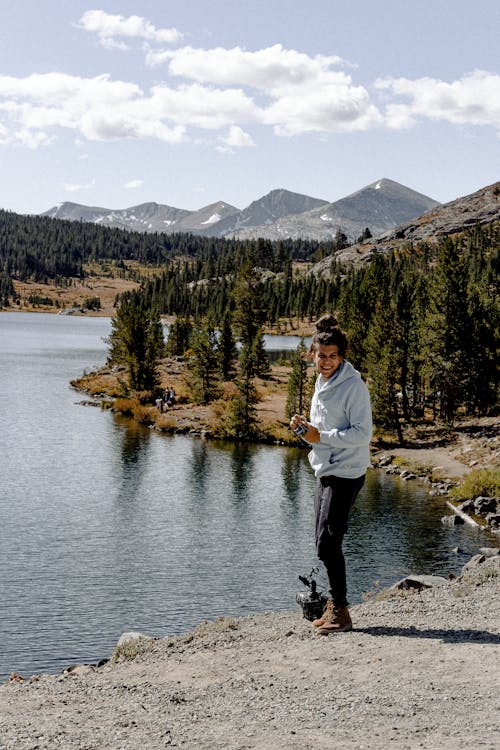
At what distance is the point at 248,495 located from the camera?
43.9 m

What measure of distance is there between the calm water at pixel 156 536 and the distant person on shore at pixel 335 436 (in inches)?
479

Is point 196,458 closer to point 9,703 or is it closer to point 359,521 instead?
point 359,521

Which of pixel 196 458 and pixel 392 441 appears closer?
pixel 196 458

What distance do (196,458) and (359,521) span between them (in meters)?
19.7

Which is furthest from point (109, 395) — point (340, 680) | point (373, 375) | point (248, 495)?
point (340, 680)

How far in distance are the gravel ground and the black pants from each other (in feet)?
5.29

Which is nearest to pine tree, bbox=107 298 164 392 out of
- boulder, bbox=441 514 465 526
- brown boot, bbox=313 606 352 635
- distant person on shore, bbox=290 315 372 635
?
boulder, bbox=441 514 465 526

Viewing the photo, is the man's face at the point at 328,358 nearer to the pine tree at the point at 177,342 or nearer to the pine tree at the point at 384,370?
the pine tree at the point at 384,370

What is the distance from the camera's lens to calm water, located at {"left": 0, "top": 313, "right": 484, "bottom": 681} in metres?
23.9

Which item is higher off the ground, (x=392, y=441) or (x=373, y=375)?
(x=373, y=375)

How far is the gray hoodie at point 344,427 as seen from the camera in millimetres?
11193

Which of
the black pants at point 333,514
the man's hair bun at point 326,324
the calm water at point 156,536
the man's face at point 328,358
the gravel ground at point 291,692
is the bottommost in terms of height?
the calm water at point 156,536

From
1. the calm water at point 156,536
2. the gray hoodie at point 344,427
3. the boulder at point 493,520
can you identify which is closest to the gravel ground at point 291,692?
the gray hoodie at point 344,427

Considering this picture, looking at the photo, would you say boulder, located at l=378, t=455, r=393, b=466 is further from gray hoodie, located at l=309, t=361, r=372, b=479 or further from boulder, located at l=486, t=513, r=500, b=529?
gray hoodie, located at l=309, t=361, r=372, b=479
